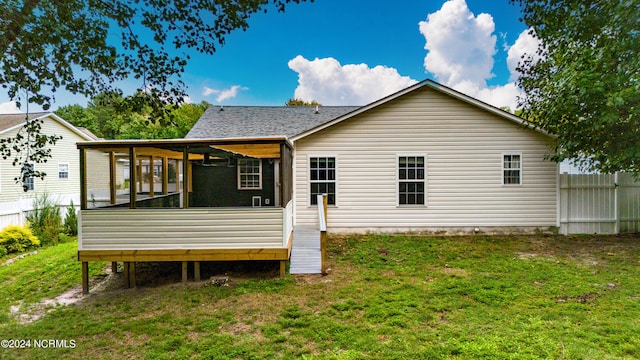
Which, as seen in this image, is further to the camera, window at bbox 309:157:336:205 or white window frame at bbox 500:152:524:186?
window at bbox 309:157:336:205

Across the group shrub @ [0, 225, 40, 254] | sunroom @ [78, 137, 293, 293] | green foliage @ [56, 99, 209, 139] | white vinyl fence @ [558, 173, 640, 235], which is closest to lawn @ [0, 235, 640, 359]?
sunroom @ [78, 137, 293, 293]

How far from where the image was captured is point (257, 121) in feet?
38.9

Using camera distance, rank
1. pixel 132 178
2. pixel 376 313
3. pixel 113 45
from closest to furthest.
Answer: pixel 376 313 < pixel 113 45 < pixel 132 178

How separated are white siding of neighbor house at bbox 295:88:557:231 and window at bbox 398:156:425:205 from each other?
6.3 inches

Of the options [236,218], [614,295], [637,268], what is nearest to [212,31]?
[236,218]

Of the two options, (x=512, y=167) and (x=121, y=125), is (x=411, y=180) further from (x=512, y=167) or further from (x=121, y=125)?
(x=121, y=125)

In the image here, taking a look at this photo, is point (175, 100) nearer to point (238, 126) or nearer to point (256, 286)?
point (256, 286)

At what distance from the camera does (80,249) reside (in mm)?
5770

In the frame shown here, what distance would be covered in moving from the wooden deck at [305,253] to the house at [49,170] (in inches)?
433

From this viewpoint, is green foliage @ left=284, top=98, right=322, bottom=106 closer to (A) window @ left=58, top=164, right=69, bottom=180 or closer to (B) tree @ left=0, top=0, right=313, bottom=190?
(A) window @ left=58, top=164, right=69, bottom=180

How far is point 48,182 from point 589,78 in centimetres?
2211

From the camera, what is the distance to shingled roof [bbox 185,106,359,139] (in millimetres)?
10680

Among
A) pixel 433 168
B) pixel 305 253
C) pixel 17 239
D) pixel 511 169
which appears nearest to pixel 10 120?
pixel 17 239

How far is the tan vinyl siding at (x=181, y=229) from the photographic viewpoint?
18.9 feet
